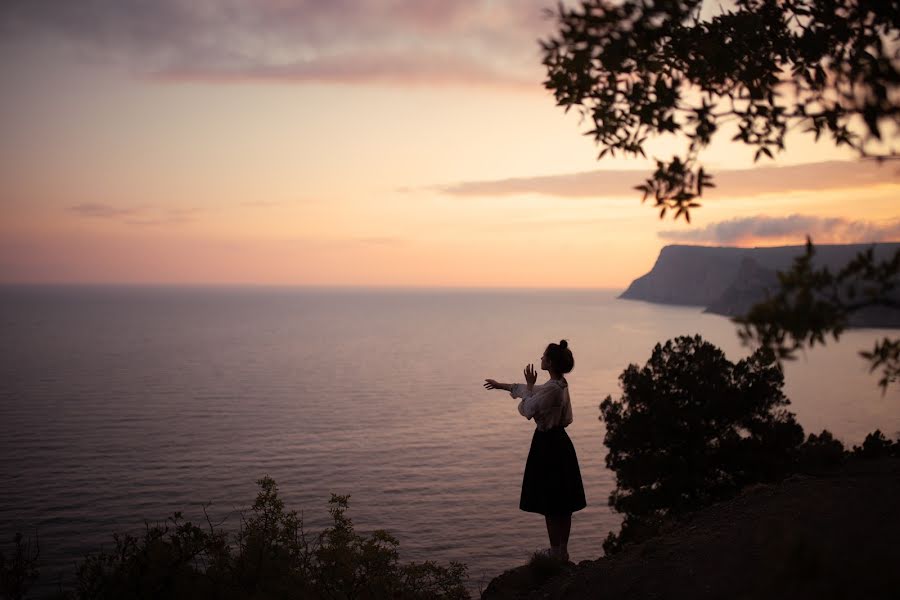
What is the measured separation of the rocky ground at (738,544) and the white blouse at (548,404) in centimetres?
214

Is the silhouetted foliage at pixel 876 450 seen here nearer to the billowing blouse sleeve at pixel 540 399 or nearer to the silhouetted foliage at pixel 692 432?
the silhouetted foliage at pixel 692 432

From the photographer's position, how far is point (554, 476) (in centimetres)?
950

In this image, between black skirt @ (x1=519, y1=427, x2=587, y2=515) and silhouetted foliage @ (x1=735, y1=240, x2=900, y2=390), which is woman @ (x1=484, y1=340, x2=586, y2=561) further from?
silhouetted foliage @ (x1=735, y1=240, x2=900, y2=390)

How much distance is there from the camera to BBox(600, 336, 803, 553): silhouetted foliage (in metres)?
23.5

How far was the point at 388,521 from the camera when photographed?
A: 39812 mm

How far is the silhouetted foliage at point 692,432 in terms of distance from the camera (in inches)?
926

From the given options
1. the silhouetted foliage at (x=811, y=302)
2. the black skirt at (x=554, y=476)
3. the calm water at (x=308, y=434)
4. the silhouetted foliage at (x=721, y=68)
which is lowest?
the calm water at (x=308, y=434)

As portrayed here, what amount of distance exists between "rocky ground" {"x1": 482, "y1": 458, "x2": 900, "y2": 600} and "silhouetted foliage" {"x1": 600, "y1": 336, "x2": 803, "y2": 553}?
38.8 feet

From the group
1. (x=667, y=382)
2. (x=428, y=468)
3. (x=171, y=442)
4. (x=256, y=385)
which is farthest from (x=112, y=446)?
(x=667, y=382)

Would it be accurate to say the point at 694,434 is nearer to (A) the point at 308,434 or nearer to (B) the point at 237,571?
(B) the point at 237,571

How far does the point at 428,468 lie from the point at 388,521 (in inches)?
439

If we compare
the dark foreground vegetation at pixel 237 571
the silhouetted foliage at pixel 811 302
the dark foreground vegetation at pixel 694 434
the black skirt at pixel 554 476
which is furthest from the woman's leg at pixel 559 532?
the dark foreground vegetation at pixel 694 434

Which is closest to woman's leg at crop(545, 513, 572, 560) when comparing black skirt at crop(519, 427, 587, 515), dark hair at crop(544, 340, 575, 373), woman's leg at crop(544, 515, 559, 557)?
woman's leg at crop(544, 515, 559, 557)

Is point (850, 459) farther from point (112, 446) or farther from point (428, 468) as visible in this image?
point (112, 446)
